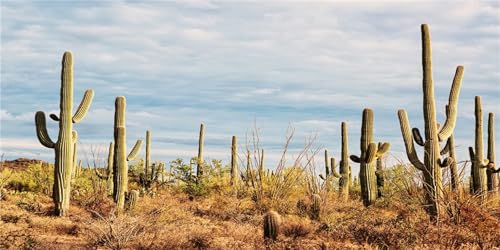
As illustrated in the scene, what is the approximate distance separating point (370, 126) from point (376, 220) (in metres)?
5.11

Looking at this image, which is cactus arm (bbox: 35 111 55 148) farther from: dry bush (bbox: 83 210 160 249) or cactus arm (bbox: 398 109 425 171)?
cactus arm (bbox: 398 109 425 171)

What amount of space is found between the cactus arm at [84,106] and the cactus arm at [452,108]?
28.3ft

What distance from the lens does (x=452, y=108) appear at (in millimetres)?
15055

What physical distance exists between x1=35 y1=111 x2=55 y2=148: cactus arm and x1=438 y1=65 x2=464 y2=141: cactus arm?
9.24 m

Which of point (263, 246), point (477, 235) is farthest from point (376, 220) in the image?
point (263, 246)

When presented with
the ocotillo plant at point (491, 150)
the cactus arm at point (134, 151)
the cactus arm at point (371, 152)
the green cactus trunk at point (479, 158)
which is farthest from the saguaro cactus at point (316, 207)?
the ocotillo plant at point (491, 150)

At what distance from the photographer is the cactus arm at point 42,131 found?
1585 centimetres

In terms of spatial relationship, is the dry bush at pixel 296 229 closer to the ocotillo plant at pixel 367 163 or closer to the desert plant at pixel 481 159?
the ocotillo plant at pixel 367 163

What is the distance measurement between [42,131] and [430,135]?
363 inches

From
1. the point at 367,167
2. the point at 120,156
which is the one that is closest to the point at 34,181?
the point at 120,156

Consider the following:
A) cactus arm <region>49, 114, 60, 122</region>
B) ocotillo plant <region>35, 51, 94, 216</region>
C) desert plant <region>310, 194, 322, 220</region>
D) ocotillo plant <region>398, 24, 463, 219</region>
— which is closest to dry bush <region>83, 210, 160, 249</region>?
ocotillo plant <region>35, 51, 94, 216</region>

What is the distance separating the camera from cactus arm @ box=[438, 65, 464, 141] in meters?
14.6

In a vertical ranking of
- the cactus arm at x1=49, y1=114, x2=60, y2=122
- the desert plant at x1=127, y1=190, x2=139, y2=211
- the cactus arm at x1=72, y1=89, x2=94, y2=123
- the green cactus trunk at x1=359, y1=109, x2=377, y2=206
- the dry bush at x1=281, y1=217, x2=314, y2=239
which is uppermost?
the cactus arm at x1=72, y1=89, x2=94, y2=123

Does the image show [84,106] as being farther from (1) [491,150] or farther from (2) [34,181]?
(1) [491,150]
